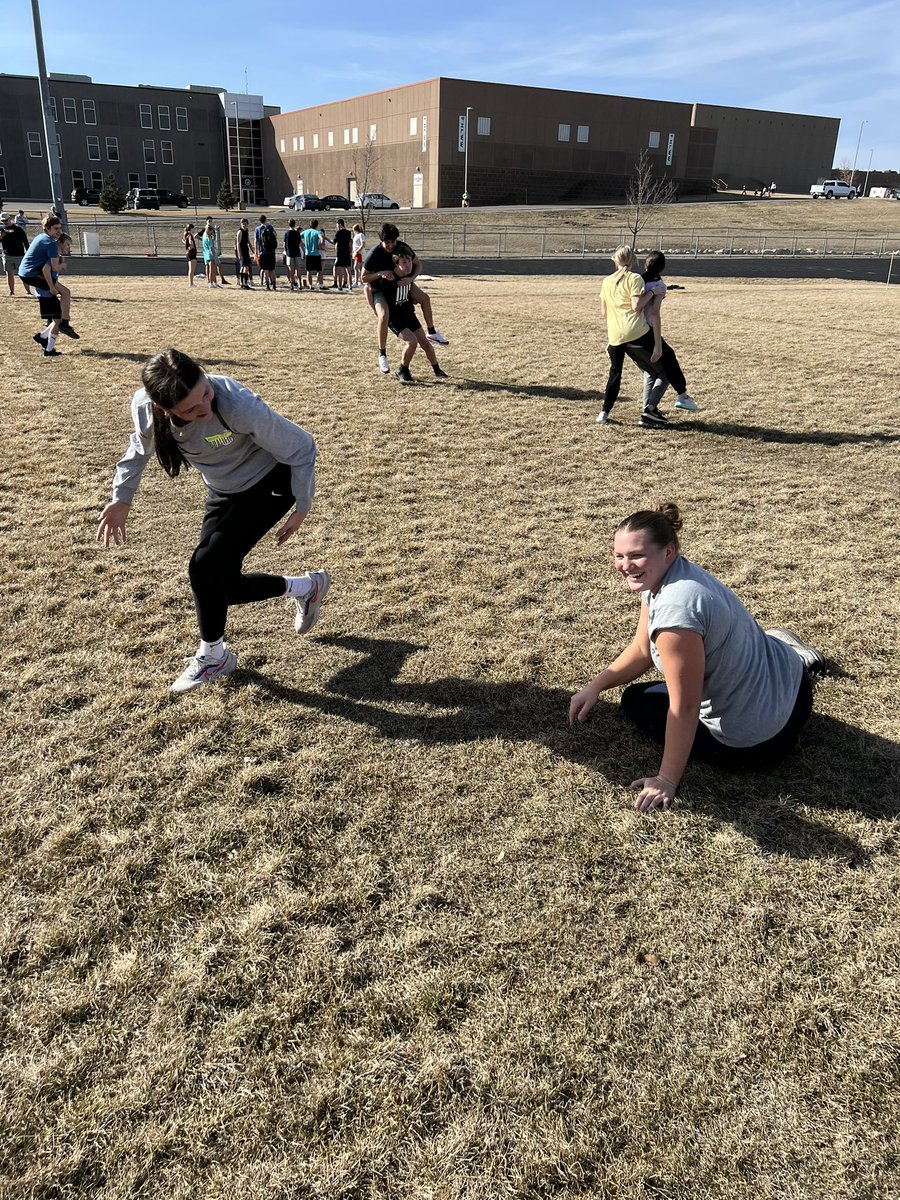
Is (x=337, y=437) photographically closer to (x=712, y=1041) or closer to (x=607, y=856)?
(x=607, y=856)

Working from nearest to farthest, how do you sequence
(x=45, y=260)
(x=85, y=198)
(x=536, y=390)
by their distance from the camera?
(x=536, y=390) < (x=45, y=260) < (x=85, y=198)

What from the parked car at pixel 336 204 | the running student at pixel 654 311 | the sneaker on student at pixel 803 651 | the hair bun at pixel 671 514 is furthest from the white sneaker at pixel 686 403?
the parked car at pixel 336 204

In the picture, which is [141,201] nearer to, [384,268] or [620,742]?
[384,268]

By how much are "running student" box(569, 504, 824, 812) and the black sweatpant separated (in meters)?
1.61

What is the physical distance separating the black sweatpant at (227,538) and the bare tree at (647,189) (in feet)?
194

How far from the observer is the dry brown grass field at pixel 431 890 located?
1924 mm

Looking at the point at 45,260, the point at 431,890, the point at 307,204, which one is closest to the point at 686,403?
the point at 431,890

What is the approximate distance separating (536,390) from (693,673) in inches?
309

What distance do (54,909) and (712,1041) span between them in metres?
2.02

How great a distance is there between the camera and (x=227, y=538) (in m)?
3.53

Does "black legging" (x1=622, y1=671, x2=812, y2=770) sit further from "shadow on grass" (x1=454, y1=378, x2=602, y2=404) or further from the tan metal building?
the tan metal building

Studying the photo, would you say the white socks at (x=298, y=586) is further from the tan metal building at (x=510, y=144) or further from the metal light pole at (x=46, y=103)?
the tan metal building at (x=510, y=144)

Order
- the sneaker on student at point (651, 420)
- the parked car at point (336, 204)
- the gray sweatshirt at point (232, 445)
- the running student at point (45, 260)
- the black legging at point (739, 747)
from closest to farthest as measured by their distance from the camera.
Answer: the black legging at point (739, 747)
the gray sweatshirt at point (232, 445)
the sneaker on student at point (651, 420)
the running student at point (45, 260)
the parked car at point (336, 204)

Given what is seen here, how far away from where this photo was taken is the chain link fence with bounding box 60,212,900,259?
36031mm
